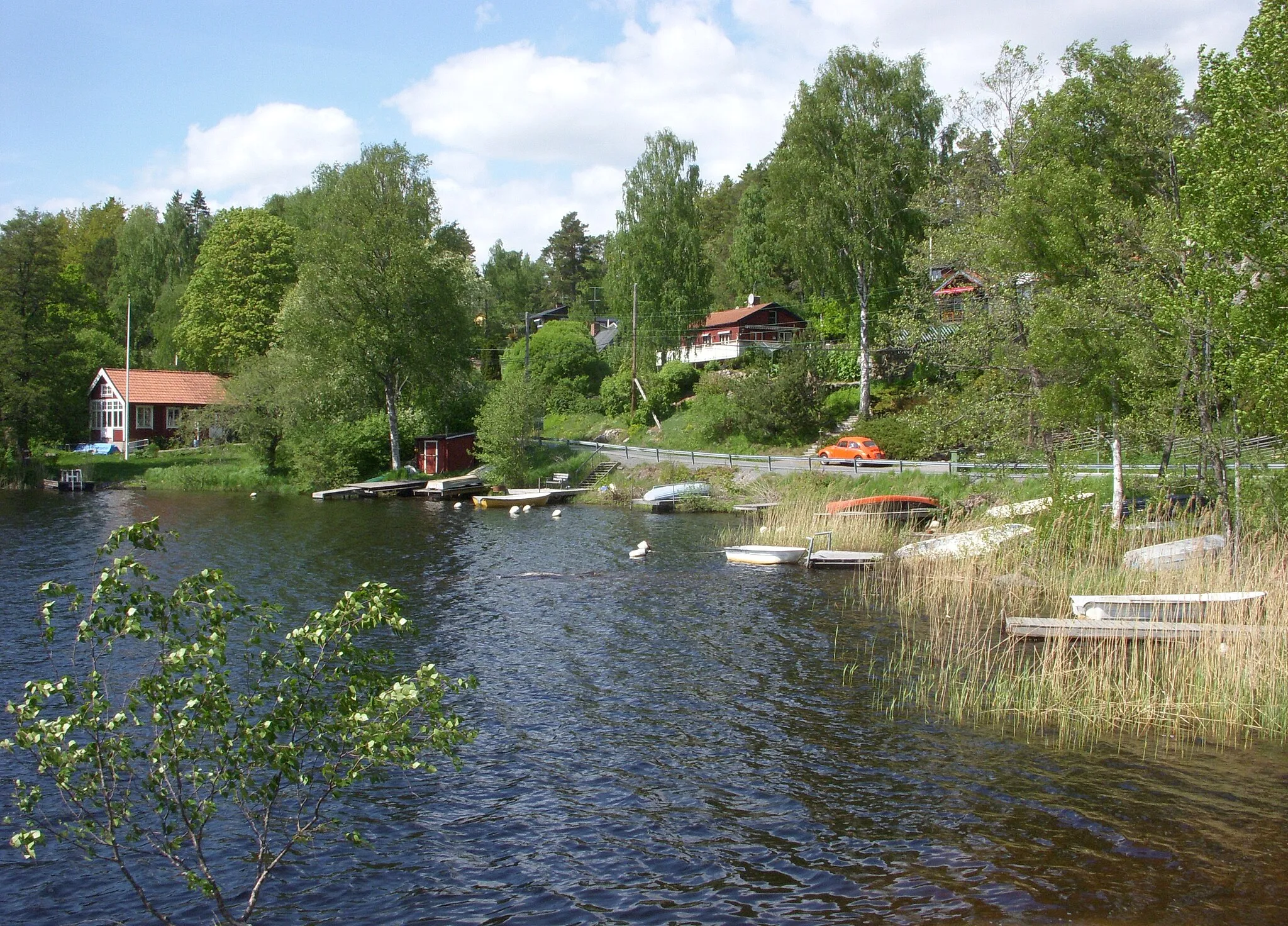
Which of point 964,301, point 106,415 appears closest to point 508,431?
point 964,301

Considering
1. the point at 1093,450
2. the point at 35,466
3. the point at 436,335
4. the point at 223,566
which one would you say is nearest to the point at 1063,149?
the point at 1093,450

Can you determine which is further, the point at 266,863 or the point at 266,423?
the point at 266,423

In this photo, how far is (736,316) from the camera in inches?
2677

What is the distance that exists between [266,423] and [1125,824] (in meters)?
51.2

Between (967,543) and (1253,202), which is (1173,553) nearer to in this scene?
(967,543)

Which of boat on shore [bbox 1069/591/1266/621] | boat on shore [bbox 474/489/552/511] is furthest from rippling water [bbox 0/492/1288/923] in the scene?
boat on shore [bbox 474/489/552/511]

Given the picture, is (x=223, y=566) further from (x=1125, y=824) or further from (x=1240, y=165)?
(x=1240, y=165)

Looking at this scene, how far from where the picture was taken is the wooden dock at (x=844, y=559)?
26.8 meters

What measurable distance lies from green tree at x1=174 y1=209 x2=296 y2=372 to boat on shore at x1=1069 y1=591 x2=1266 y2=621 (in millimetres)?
61005

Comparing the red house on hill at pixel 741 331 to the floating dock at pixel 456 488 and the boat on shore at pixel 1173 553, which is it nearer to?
the floating dock at pixel 456 488

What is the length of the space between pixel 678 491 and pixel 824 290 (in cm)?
1687

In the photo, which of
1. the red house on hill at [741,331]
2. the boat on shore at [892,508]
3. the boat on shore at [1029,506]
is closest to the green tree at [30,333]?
the red house on hill at [741,331]

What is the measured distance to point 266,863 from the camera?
9.45 metres

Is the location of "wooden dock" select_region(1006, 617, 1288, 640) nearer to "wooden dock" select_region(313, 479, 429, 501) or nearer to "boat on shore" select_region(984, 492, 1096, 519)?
"boat on shore" select_region(984, 492, 1096, 519)
